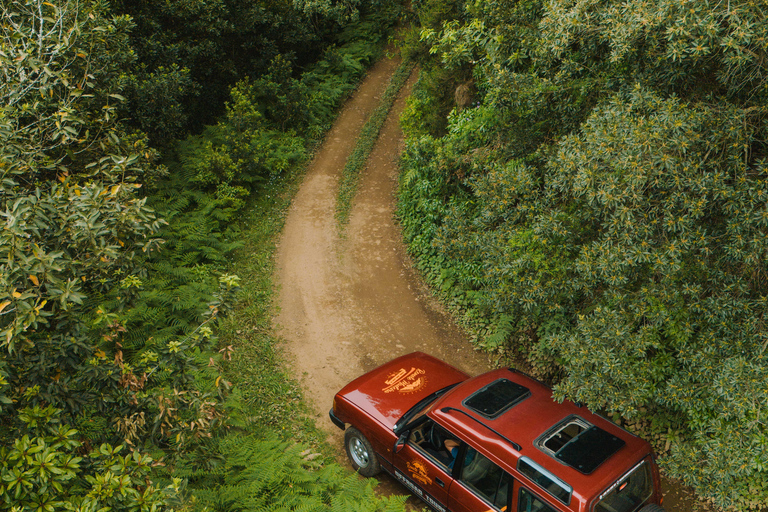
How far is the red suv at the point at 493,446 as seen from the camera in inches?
235

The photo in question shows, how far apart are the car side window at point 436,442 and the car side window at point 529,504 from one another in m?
1.01

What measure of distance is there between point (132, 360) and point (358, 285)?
17.0ft

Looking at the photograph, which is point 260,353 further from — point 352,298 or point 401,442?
point 401,442

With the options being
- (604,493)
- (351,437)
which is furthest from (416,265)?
(604,493)

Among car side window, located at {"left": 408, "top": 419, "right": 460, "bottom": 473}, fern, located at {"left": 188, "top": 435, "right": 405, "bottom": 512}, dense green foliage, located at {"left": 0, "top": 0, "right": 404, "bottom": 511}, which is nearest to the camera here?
dense green foliage, located at {"left": 0, "top": 0, "right": 404, "bottom": 511}

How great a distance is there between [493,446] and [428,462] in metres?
1.08

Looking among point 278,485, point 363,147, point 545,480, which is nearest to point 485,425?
point 545,480

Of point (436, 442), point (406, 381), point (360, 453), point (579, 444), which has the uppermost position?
point (579, 444)

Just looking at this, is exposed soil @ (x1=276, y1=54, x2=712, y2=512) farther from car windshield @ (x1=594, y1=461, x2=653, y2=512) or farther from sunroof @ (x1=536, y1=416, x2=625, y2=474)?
sunroof @ (x1=536, y1=416, x2=625, y2=474)

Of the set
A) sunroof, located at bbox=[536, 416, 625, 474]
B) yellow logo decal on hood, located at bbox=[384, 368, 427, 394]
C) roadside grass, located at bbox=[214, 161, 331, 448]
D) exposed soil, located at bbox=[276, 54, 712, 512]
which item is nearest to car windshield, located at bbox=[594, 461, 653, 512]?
sunroof, located at bbox=[536, 416, 625, 474]

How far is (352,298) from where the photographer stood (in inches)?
484

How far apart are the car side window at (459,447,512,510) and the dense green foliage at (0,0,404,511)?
198 centimetres

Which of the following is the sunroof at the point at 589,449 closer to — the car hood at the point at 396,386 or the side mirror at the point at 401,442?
the side mirror at the point at 401,442

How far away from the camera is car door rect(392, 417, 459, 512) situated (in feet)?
22.8
